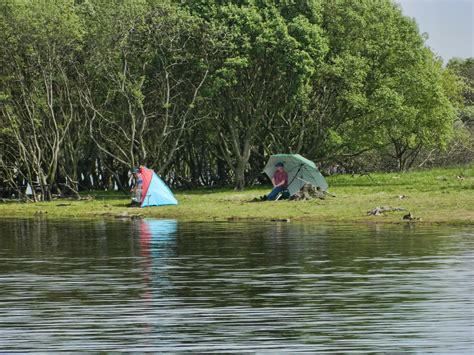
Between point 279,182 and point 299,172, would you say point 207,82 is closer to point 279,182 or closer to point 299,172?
point 299,172

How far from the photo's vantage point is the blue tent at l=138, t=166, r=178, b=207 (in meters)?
55.4

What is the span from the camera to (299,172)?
176 feet

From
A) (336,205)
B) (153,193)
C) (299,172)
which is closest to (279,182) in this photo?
(299,172)

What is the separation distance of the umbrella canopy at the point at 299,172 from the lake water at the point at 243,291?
545 inches

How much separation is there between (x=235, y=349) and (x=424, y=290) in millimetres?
7196

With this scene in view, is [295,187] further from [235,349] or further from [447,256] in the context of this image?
[235,349]

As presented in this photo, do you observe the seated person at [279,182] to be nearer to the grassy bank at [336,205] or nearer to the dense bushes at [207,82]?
the grassy bank at [336,205]

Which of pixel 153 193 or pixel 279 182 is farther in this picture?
pixel 153 193

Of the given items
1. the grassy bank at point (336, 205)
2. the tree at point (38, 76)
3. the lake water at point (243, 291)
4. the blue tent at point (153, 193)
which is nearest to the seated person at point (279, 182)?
the grassy bank at point (336, 205)

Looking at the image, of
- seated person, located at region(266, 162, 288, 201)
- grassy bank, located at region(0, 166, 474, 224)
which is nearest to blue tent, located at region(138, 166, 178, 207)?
grassy bank, located at region(0, 166, 474, 224)

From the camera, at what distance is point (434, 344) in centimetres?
1709

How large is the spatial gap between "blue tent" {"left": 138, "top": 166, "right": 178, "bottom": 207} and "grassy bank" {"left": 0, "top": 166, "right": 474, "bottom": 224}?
767 millimetres

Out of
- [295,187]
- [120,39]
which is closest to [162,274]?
[295,187]

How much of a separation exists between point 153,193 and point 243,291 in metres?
32.4
